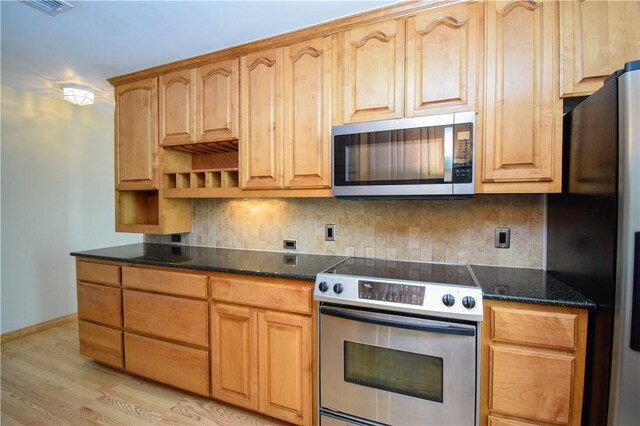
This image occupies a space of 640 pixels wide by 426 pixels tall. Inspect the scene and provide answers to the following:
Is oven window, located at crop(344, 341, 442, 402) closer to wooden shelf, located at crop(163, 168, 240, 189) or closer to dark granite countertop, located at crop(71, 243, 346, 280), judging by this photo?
dark granite countertop, located at crop(71, 243, 346, 280)

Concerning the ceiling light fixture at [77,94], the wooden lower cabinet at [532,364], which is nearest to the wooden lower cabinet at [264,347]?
the wooden lower cabinet at [532,364]

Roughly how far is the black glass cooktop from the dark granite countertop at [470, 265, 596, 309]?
86mm

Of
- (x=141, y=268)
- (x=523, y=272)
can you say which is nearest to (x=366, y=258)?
(x=523, y=272)

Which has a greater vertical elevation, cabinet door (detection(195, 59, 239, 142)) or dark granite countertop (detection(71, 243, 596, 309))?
cabinet door (detection(195, 59, 239, 142))

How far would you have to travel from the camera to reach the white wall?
280 centimetres

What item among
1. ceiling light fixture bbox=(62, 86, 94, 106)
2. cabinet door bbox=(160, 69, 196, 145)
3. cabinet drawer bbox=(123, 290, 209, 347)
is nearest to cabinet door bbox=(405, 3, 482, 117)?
cabinet door bbox=(160, 69, 196, 145)

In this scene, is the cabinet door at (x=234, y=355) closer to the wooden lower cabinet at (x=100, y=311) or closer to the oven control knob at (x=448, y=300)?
the wooden lower cabinet at (x=100, y=311)

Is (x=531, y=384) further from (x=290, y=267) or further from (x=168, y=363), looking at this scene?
(x=168, y=363)

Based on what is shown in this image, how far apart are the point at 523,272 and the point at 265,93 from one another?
1.97m

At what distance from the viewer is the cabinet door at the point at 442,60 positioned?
153cm

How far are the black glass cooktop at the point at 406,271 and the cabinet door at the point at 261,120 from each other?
73 cm

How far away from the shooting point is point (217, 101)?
2.13 meters

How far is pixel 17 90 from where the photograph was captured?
2818 mm

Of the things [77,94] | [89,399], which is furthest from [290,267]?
[77,94]
